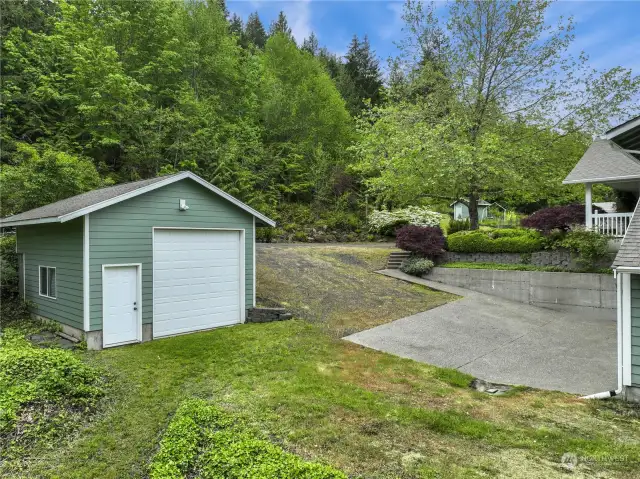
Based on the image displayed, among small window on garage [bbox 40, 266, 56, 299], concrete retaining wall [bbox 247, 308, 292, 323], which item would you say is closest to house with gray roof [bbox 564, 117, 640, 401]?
concrete retaining wall [bbox 247, 308, 292, 323]

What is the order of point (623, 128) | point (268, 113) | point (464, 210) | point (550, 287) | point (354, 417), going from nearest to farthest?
1. point (354, 417)
2. point (623, 128)
3. point (550, 287)
4. point (268, 113)
5. point (464, 210)

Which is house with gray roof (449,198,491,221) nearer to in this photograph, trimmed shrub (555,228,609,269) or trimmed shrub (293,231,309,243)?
trimmed shrub (293,231,309,243)

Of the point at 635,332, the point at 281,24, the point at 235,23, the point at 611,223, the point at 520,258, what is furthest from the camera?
the point at 235,23

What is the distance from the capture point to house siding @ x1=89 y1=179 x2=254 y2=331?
25.4ft

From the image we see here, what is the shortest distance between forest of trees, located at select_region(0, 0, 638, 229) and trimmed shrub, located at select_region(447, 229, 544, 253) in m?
1.90

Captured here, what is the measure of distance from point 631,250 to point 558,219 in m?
7.79

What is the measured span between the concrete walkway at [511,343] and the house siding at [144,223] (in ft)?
14.7

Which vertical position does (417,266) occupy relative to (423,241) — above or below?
below

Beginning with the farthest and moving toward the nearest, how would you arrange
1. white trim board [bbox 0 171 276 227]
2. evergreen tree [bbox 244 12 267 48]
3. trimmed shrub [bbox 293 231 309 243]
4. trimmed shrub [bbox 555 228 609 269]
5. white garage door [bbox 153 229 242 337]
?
evergreen tree [bbox 244 12 267 48], trimmed shrub [bbox 293 231 309 243], trimmed shrub [bbox 555 228 609 269], white garage door [bbox 153 229 242 337], white trim board [bbox 0 171 276 227]

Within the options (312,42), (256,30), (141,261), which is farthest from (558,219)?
(256,30)

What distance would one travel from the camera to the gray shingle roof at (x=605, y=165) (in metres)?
11.1

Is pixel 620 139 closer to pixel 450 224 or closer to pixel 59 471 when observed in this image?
pixel 450 224

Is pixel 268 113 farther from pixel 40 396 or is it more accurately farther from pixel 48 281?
pixel 40 396

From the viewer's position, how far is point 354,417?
4.87 m
